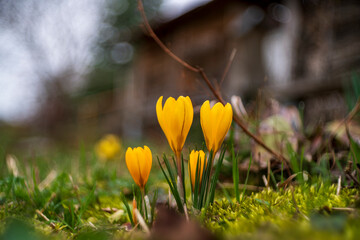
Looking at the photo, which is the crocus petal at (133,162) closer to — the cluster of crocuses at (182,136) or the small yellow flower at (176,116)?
the cluster of crocuses at (182,136)

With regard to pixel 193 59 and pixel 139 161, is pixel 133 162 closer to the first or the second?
pixel 139 161

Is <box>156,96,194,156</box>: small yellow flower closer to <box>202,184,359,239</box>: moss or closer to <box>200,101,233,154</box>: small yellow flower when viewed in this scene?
<box>200,101,233,154</box>: small yellow flower

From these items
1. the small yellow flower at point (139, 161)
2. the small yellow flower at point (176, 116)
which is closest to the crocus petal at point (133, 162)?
the small yellow flower at point (139, 161)

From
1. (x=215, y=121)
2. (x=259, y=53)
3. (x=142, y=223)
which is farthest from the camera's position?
(x=259, y=53)

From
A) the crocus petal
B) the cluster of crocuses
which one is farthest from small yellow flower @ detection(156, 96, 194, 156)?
the crocus petal

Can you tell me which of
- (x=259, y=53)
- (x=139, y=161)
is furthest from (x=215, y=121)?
(x=259, y=53)

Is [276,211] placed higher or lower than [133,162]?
lower

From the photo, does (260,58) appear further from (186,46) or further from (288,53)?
(186,46)
